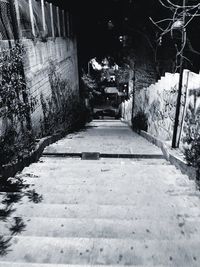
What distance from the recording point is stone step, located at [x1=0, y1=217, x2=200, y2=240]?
321cm

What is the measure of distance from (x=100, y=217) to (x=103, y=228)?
35 centimetres

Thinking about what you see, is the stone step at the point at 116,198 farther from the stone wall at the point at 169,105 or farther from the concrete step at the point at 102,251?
the stone wall at the point at 169,105

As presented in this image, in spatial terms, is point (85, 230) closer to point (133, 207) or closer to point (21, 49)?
point (133, 207)

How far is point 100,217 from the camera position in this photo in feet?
12.1

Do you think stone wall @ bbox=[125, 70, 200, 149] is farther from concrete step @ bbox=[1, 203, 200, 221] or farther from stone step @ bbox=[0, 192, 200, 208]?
concrete step @ bbox=[1, 203, 200, 221]

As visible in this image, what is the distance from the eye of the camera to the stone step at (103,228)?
321 cm

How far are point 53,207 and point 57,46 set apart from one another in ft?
26.2

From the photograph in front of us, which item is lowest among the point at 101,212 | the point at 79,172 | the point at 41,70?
the point at 79,172

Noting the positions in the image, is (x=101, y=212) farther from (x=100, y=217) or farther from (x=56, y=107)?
(x=56, y=107)

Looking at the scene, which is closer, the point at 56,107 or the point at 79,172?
the point at 79,172

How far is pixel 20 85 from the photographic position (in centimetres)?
604

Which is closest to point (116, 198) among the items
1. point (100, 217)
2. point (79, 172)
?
point (100, 217)

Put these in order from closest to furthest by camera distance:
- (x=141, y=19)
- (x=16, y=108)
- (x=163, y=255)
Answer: (x=163, y=255), (x=16, y=108), (x=141, y=19)

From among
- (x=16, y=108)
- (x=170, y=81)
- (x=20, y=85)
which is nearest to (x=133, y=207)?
(x=16, y=108)
